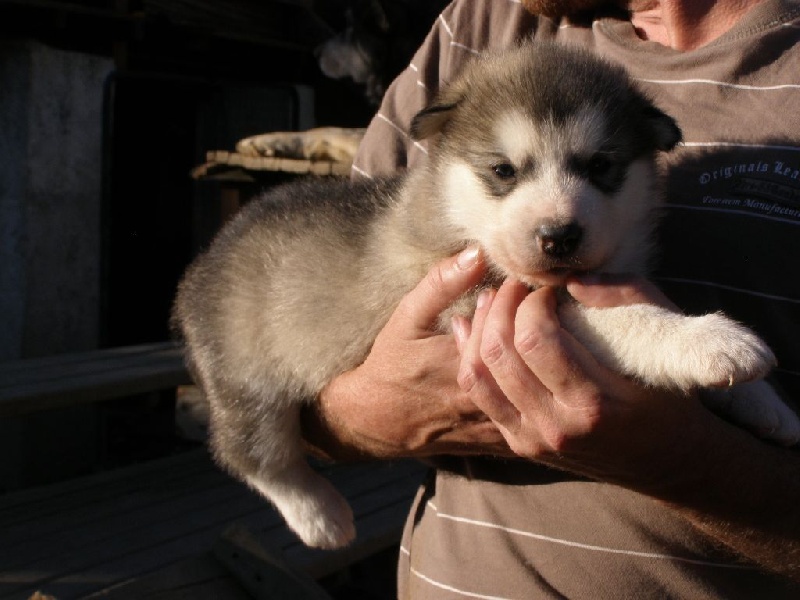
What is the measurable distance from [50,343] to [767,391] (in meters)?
5.28

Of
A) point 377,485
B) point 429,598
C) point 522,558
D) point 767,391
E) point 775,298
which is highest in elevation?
point 775,298

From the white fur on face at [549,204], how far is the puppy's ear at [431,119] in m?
0.16

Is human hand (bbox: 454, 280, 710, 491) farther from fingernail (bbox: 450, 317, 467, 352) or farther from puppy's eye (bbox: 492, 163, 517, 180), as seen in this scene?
puppy's eye (bbox: 492, 163, 517, 180)

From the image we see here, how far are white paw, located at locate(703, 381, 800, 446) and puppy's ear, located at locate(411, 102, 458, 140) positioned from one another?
83cm

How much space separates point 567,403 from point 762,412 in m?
0.49

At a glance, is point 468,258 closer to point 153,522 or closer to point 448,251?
point 448,251

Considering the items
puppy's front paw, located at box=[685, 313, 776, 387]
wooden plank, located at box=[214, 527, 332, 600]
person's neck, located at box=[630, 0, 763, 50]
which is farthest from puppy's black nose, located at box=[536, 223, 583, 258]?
wooden plank, located at box=[214, 527, 332, 600]

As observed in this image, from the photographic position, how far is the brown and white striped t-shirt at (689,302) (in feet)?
6.40

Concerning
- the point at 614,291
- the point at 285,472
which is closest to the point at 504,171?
the point at 614,291

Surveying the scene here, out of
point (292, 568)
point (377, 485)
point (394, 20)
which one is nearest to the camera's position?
point (292, 568)

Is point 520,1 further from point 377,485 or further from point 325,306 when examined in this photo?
point 377,485

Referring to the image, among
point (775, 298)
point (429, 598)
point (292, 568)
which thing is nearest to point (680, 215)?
point (775, 298)

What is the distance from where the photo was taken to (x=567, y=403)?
1.70 metres

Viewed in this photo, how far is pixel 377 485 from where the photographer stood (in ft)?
15.7
